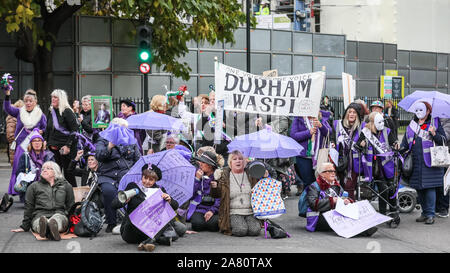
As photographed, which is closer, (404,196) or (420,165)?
(420,165)

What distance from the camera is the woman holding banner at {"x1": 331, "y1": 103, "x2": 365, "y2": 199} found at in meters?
9.83

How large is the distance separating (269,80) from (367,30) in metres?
29.4

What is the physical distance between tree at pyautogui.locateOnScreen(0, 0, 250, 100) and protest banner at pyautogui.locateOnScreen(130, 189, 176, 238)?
9898 mm

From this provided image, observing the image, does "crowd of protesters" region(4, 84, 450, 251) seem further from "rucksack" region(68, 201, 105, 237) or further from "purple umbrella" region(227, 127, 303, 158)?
"purple umbrella" region(227, 127, 303, 158)

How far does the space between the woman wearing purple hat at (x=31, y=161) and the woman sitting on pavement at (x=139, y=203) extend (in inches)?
128

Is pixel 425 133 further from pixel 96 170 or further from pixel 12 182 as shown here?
pixel 12 182

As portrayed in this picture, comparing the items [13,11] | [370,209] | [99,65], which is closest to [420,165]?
[370,209]

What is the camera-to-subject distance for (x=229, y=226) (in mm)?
8664

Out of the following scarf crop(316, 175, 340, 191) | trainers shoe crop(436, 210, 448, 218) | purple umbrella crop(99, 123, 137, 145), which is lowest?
trainers shoe crop(436, 210, 448, 218)

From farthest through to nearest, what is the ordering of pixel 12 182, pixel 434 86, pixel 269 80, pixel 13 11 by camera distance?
pixel 434 86 → pixel 13 11 → pixel 12 182 → pixel 269 80

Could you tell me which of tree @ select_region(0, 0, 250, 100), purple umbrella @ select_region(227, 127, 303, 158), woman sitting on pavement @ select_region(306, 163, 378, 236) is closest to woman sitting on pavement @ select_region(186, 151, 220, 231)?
purple umbrella @ select_region(227, 127, 303, 158)

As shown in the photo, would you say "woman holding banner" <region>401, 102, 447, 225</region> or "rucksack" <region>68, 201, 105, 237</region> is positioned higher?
"woman holding banner" <region>401, 102, 447, 225</region>
